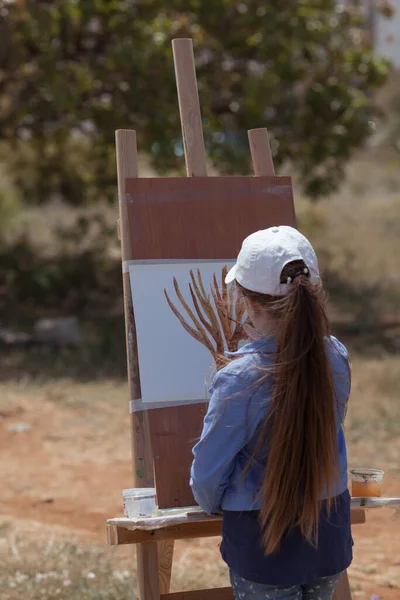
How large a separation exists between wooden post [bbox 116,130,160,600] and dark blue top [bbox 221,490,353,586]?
58cm

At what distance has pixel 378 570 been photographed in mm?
3992

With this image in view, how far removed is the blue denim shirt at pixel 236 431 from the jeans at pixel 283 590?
18 cm

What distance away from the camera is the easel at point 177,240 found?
254 centimetres

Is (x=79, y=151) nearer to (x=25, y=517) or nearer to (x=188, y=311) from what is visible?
(x=25, y=517)

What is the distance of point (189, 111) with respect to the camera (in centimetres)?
308

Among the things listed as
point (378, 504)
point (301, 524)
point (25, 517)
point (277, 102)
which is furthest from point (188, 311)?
point (277, 102)


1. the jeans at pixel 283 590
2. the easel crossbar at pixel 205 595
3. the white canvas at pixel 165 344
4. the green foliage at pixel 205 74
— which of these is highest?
the green foliage at pixel 205 74

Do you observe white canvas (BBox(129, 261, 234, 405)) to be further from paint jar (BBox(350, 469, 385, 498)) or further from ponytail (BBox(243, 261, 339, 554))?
ponytail (BBox(243, 261, 339, 554))

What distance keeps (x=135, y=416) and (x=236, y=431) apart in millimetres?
800

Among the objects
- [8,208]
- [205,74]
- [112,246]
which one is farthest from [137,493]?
[8,208]

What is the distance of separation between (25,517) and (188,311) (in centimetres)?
237

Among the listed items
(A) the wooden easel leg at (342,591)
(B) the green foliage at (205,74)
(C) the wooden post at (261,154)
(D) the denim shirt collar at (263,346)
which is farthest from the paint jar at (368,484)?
(B) the green foliage at (205,74)

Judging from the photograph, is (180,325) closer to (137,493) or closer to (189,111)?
(137,493)

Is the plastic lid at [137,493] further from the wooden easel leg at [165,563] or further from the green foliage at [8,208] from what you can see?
the green foliage at [8,208]
